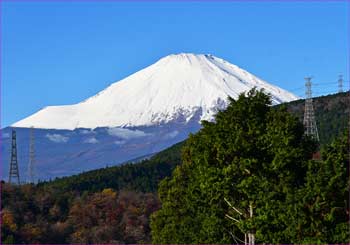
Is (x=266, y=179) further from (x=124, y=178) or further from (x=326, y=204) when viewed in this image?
(x=124, y=178)

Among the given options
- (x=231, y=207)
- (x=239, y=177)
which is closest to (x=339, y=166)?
(x=239, y=177)

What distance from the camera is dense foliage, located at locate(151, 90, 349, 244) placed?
24.9 meters

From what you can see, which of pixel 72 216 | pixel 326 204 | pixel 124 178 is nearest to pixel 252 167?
pixel 326 204

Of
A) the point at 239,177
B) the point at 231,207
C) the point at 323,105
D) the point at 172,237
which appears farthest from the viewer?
the point at 323,105

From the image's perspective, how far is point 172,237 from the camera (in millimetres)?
37031

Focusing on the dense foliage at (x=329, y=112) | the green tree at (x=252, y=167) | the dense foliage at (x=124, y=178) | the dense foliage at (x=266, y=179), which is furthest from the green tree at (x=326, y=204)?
the dense foliage at (x=329, y=112)

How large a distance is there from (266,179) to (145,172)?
77971mm

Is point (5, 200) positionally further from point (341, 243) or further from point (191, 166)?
point (341, 243)

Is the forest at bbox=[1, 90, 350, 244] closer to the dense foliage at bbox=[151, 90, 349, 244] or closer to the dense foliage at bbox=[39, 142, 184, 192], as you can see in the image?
the dense foliage at bbox=[151, 90, 349, 244]

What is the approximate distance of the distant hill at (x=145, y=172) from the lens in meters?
94.9

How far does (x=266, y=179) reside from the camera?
26.9 meters

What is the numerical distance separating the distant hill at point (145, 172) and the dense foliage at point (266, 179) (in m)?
60.2

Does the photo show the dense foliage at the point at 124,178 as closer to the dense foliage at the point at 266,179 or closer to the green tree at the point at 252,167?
the green tree at the point at 252,167

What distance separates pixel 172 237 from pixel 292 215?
12.5 m
